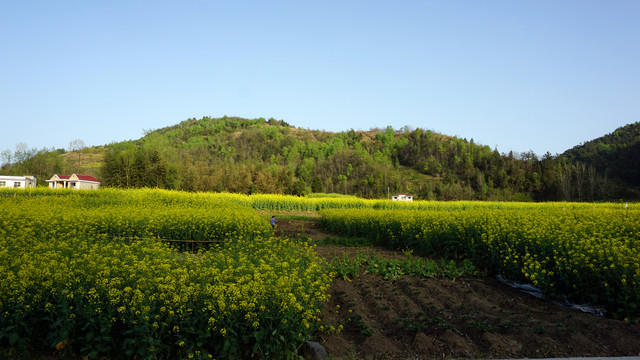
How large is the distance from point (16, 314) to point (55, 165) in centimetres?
7926

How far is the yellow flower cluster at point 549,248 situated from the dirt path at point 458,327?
61cm

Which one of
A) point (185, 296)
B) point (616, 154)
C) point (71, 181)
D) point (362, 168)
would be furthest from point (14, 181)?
point (616, 154)

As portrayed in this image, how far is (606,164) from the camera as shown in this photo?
8438 cm

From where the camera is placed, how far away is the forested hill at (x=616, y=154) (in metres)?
76.9

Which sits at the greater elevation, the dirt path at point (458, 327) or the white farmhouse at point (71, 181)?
the white farmhouse at point (71, 181)

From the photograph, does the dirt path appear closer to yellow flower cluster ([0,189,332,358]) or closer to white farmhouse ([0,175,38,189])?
yellow flower cluster ([0,189,332,358])

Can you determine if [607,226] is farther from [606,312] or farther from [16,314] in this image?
[16,314]

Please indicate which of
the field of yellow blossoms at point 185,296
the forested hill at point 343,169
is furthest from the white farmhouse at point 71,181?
the field of yellow blossoms at point 185,296

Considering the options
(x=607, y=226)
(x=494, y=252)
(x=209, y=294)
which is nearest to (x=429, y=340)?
(x=209, y=294)

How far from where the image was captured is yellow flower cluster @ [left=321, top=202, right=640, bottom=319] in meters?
6.80

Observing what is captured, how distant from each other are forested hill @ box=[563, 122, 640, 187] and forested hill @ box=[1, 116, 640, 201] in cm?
25

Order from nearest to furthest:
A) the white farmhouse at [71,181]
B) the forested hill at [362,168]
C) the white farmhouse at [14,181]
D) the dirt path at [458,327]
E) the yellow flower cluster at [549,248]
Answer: the dirt path at [458,327] → the yellow flower cluster at [549,248] → the forested hill at [362,168] → the white farmhouse at [14,181] → the white farmhouse at [71,181]

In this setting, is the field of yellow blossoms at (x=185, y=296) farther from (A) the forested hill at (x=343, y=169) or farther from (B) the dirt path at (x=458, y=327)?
(A) the forested hill at (x=343, y=169)

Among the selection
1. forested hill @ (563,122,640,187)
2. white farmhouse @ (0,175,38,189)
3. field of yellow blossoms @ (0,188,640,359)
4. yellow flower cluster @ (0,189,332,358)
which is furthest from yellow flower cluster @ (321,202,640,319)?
forested hill @ (563,122,640,187)
